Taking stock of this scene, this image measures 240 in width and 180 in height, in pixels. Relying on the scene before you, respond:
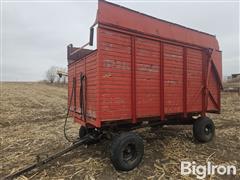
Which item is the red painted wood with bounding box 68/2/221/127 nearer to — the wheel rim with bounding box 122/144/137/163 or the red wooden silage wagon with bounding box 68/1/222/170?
the red wooden silage wagon with bounding box 68/1/222/170

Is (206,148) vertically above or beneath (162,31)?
beneath

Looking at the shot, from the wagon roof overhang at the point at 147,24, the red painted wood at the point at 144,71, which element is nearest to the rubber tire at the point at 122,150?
the red painted wood at the point at 144,71

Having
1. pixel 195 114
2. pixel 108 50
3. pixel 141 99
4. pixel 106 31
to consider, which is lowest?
pixel 195 114

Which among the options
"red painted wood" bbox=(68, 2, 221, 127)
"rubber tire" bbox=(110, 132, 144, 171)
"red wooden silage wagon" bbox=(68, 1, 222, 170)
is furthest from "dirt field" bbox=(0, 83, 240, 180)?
"red painted wood" bbox=(68, 2, 221, 127)

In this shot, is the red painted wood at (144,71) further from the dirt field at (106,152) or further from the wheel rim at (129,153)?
the dirt field at (106,152)

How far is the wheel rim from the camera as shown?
16.7 feet

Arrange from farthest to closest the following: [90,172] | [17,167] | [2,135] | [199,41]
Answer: [2,135]
[199,41]
[17,167]
[90,172]

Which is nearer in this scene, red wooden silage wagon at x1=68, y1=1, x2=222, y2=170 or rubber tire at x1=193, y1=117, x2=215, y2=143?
red wooden silage wagon at x1=68, y1=1, x2=222, y2=170

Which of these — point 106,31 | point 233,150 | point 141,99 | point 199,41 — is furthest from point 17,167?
point 199,41

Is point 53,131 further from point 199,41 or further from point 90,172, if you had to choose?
point 199,41

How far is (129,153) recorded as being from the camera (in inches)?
205

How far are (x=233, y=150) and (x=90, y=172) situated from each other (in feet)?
13.6

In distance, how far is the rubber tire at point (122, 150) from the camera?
4.80 m

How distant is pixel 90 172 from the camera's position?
15.9ft
